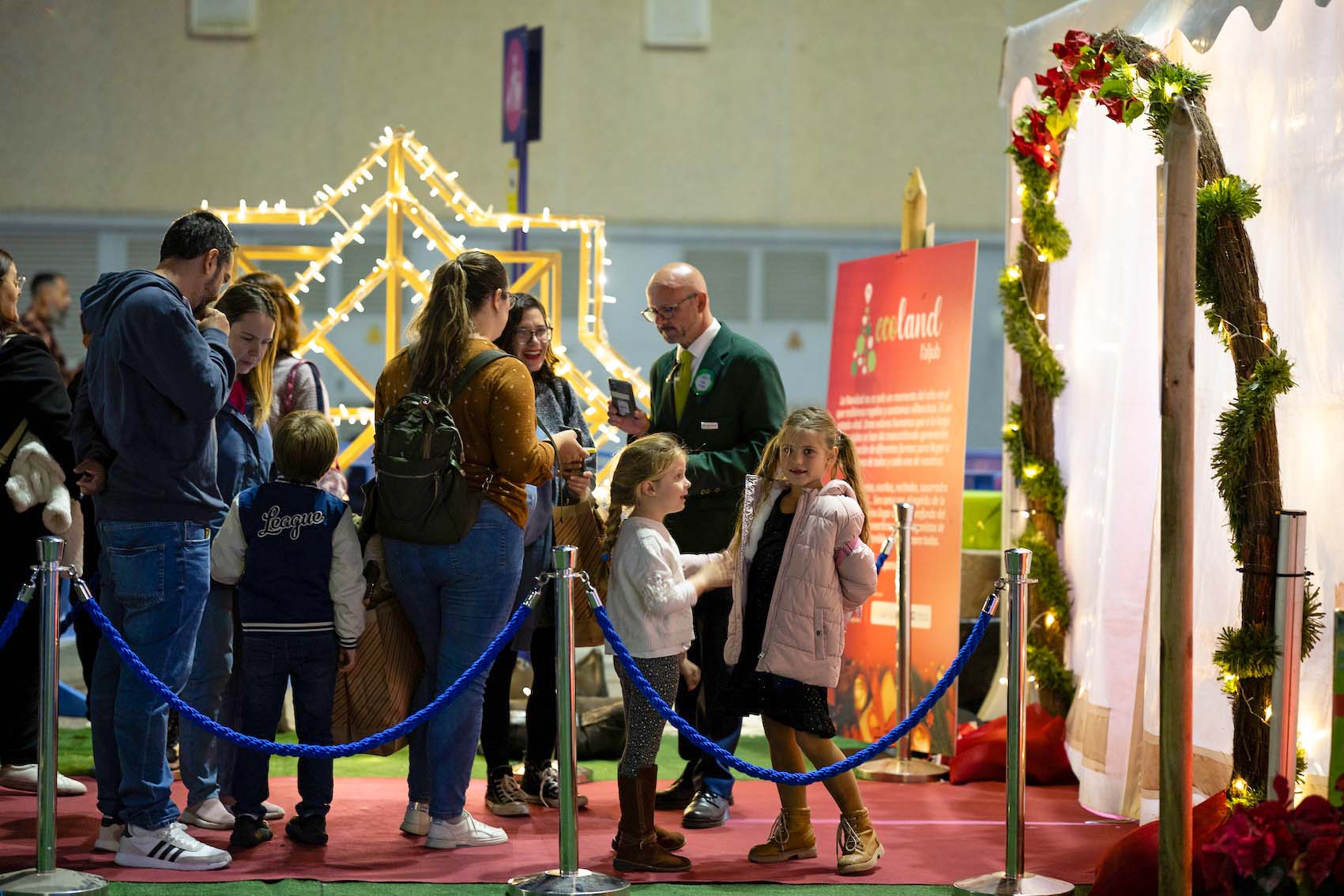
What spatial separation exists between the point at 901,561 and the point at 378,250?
10.3 meters

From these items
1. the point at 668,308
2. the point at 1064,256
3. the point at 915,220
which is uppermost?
the point at 915,220

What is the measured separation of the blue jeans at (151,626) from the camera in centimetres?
370

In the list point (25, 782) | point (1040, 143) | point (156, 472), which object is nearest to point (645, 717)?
point (156, 472)

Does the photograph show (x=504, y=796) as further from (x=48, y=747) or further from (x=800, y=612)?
(x=48, y=747)

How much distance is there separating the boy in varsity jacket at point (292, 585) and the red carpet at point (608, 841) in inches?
13.0

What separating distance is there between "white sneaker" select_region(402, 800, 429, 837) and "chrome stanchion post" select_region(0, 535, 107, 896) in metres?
0.90

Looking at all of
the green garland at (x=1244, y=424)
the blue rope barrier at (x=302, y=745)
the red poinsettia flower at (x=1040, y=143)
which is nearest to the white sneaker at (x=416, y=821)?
the blue rope barrier at (x=302, y=745)

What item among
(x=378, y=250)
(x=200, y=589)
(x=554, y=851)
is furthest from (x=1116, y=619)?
(x=378, y=250)

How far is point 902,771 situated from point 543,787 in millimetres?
1328

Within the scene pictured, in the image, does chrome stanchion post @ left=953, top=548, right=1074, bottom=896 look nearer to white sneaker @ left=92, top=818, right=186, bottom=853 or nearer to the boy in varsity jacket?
the boy in varsity jacket

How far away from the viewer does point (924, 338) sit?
5.78 meters

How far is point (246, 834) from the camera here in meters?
4.03

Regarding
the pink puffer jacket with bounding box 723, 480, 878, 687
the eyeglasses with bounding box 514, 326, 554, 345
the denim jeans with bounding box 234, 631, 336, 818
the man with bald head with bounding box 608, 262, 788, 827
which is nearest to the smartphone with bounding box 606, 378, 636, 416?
the man with bald head with bounding box 608, 262, 788, 827

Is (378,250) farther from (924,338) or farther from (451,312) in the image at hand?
(451,312)
